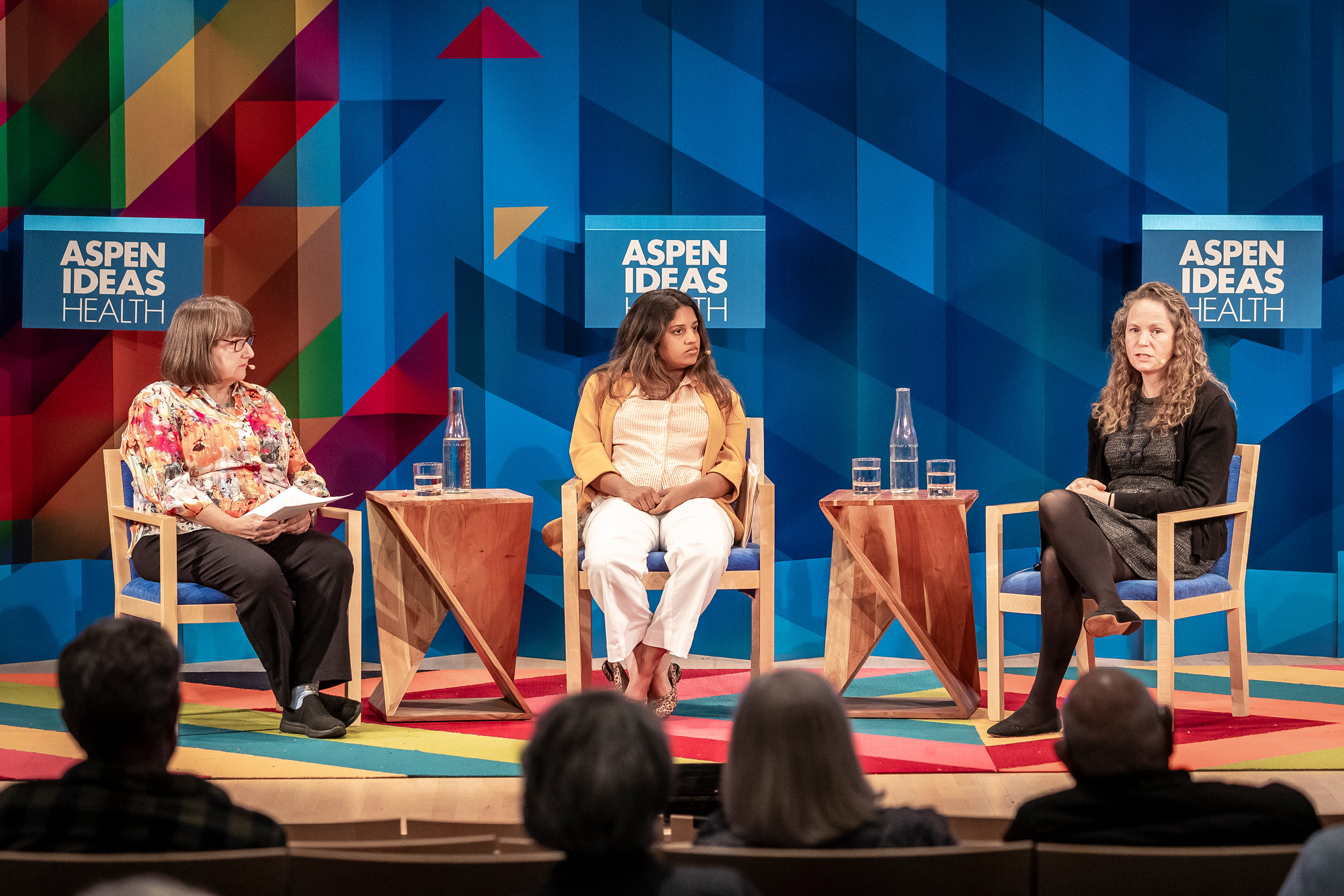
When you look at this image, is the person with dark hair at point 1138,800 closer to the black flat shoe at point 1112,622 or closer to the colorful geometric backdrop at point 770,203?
the black flat shoe at point 1112,622

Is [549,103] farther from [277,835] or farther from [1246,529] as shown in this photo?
[277,835]

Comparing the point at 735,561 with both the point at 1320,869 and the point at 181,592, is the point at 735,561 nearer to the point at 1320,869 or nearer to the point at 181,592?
the point at 181,592

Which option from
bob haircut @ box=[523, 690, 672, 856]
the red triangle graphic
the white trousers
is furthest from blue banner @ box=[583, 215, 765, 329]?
bob haircut @ box=[523, 690, 672, 856]

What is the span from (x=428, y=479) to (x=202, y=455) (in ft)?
2.28

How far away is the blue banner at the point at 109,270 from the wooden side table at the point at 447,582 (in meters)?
1.33

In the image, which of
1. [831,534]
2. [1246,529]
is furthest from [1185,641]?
[831,534]

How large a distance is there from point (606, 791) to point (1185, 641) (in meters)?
4.20

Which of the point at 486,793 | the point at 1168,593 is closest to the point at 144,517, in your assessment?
the point at 486,793

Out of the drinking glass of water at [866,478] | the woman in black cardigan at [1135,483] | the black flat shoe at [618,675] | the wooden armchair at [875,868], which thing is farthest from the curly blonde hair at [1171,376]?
the wooden armchair at [875,868]

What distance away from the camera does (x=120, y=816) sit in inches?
58.8

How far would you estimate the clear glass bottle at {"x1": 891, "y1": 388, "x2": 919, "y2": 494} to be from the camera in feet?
13.8

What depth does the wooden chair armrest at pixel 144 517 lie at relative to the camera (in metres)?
3.62

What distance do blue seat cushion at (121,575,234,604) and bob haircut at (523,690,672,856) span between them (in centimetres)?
257

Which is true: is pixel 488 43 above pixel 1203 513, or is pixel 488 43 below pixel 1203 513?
above
